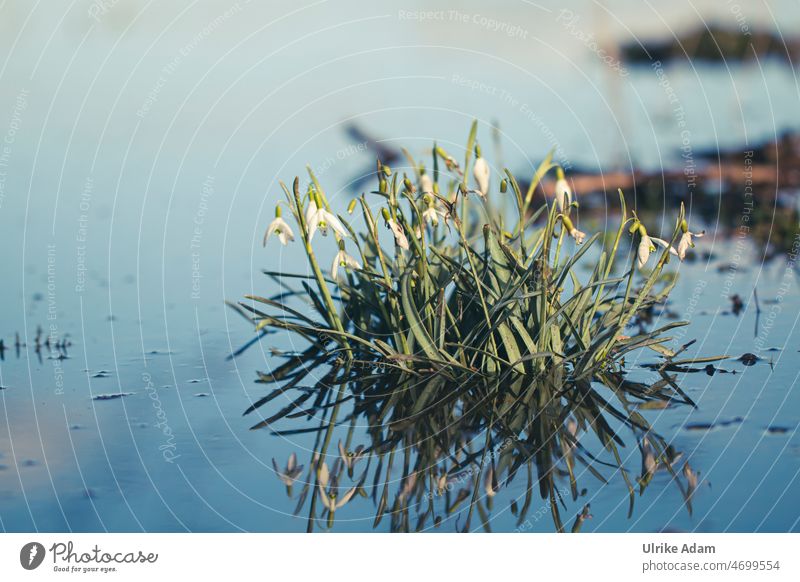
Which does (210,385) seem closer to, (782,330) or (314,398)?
(314,398)

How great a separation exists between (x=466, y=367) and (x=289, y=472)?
1027 millimetres

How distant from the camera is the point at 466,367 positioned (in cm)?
426

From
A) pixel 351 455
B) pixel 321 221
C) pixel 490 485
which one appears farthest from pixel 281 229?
pixel 490 485

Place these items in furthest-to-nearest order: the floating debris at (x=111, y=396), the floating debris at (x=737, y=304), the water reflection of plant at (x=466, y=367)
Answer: the floating debris at (x=737, y=304), the floating debris at (x=111, y=396), the water reflection of plant at (x=466, y=367)

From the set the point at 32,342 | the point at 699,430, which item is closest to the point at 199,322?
the point at 32,342

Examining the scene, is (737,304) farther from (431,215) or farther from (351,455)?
(351,455)

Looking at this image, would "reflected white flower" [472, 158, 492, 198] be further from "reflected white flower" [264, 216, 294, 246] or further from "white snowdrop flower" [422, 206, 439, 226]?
"reflected white flower" [264, 216, 294, 246]

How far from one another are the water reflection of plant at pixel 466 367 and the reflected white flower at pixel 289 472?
0.06 metres

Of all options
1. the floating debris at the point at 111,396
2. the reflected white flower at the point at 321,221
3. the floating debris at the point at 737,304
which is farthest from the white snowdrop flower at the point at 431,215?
the floating debris at the point at 737,304

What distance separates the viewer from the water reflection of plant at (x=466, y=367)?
3.46m

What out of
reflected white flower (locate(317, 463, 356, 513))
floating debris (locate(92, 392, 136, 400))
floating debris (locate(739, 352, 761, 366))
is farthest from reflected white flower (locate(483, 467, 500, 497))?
floating debris (locate(92, 392, 136, 400))

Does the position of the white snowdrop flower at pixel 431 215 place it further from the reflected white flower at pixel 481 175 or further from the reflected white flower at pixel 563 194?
the reflected white flower at pixel 563 194

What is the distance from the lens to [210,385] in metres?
4.64
